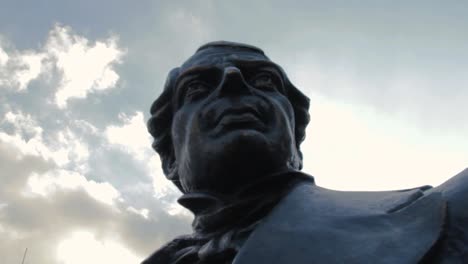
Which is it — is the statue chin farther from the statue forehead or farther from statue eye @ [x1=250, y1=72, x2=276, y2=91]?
the statue forehead

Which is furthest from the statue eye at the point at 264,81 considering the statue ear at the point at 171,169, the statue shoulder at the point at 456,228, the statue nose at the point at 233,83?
the statue shoulder at the point at 456,228

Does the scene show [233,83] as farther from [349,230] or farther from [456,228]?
[456,228]

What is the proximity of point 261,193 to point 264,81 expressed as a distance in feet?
3.14

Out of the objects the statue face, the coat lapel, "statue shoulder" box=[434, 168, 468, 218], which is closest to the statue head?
the statue face

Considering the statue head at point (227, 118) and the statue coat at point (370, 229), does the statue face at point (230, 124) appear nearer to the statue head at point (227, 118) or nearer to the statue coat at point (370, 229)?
the statue head at point (227, 118)

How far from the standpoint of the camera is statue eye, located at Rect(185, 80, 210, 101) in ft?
14.7

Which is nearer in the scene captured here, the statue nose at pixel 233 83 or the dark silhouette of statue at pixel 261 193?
the dark silhouette of statue at pixel 261 193

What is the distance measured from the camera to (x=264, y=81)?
4594 millimetres

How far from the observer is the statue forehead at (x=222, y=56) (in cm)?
462

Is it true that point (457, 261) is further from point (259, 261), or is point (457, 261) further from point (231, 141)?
point (231, 141)

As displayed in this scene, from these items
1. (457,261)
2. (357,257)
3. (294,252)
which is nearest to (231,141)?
(294,252)

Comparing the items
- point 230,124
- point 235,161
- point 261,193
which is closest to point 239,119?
point 230,124

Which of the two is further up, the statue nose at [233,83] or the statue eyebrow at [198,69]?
the statue eyebrow at [198,69]

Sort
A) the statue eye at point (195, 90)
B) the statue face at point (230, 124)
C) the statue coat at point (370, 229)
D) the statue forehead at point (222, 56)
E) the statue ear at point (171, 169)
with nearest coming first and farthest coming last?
the statue coat at point (370, 229) < the statue face at point (230, 124) < the statue eye at point (195, 90) < the statue forehead at point (222, 56) < the statue ear at point (171, 169)
